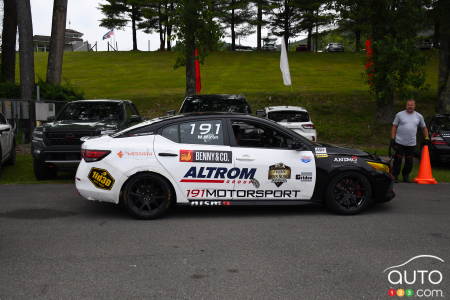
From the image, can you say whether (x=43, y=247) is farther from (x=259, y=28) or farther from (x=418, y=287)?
(x=259, y=28)

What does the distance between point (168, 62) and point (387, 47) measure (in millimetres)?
31244

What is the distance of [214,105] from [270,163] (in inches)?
255

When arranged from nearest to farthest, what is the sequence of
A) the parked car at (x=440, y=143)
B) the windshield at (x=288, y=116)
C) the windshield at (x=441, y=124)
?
the parked car at (x=440, y=143) → the windshield at (x=441, y=124) → the windshield at (x=288, y=116)

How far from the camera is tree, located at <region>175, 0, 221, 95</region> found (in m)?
16.6

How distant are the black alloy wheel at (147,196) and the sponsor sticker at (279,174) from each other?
4.68ft

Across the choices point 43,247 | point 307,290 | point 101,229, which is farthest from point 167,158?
point 307,290

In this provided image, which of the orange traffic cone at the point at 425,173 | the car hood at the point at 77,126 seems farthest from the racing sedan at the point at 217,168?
the orange traffic cone at the point at 425,173

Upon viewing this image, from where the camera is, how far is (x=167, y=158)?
6895 mm

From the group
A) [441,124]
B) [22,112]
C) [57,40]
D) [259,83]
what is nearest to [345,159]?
[441,124]

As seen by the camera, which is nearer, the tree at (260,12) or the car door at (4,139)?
the car door at (4,139)

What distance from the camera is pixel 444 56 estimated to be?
65.3 feet

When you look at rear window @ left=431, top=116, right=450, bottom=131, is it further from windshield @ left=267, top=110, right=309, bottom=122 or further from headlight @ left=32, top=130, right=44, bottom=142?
headlight @ left=32, top=130, right=44, bottom=142

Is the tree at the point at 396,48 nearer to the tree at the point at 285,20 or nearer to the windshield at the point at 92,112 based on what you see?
the windshield at the point at 92,112

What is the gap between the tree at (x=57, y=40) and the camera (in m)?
18.4
